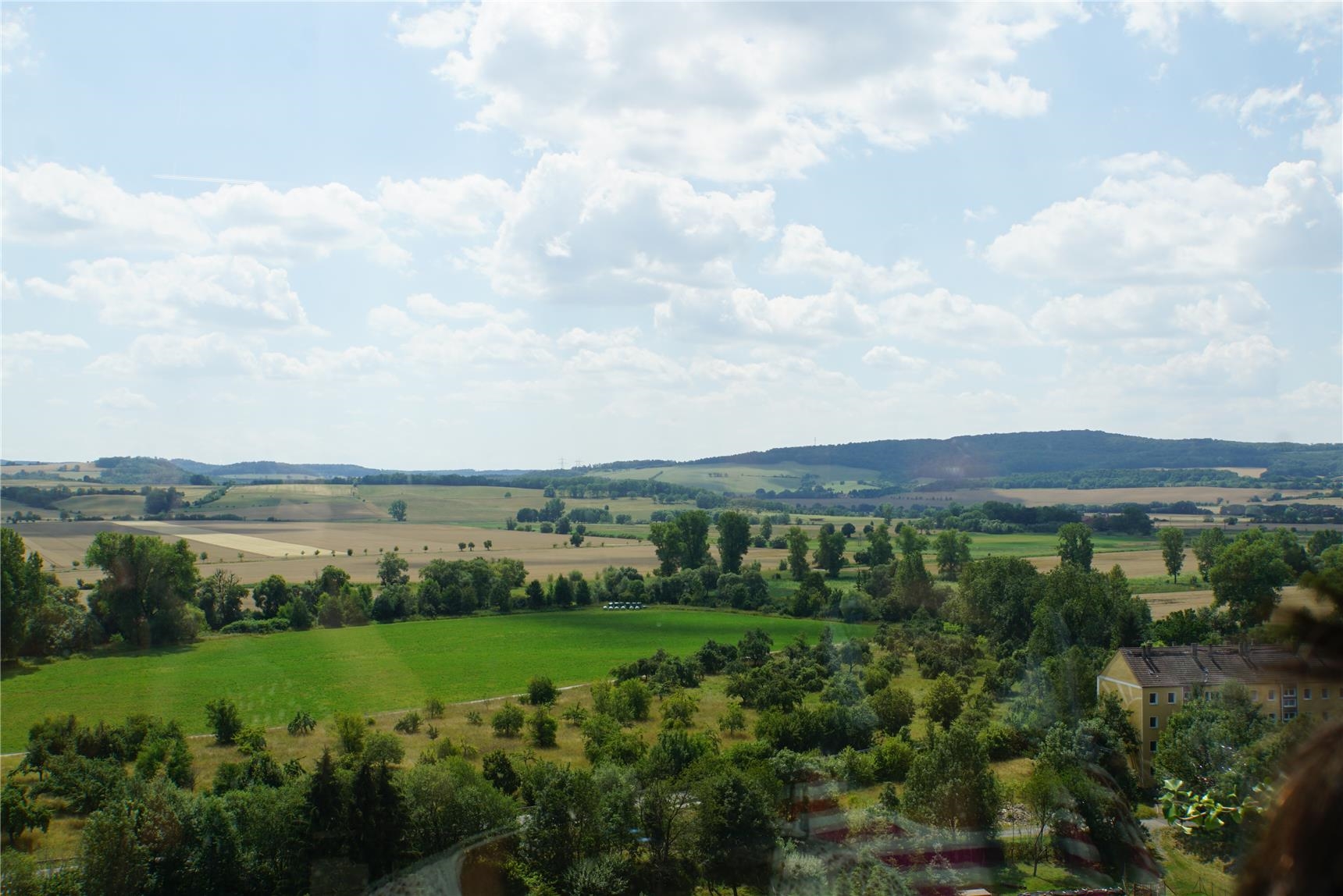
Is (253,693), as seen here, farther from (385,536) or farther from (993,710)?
(385,536)

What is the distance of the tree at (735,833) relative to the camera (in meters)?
17.0

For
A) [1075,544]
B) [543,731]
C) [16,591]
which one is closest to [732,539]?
[1075,544]

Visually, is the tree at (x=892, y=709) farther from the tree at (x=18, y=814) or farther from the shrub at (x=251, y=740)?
the tree at (x=18, y=814)

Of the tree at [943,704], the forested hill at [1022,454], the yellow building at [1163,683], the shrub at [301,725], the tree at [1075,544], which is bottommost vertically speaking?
the tree at [943,704]

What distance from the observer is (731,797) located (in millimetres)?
17531

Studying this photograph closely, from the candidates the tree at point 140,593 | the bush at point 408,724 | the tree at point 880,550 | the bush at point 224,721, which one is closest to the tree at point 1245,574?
the tree at point 880,550

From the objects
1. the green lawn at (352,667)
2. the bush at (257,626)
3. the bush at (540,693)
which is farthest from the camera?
the bush at (257,626)

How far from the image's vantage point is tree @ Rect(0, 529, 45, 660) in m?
32.4

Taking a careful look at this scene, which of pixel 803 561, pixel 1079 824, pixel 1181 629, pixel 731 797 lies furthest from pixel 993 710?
pixel 803 561

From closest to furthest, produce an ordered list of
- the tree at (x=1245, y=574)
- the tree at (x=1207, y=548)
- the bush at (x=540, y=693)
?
the bush at (x=540, y=693)
the tree at (x=1245, y=574)
the tree at (x=1207, y=548)

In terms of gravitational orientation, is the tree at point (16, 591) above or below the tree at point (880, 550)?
above

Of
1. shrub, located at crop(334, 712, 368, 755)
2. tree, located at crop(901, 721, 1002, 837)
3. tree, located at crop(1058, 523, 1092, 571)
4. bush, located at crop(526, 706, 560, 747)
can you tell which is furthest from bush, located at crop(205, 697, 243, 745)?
tree, located at crop(1058, 523, 1092, 571)

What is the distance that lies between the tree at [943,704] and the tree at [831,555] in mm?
28909

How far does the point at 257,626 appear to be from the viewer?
41.2m
